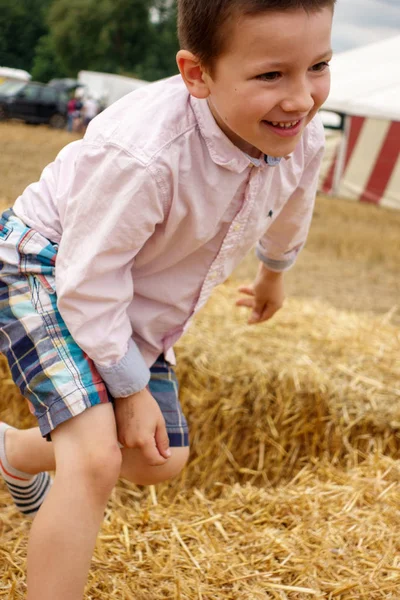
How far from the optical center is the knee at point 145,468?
164 cm

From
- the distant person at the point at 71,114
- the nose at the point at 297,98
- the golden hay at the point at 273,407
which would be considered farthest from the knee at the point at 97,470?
the distant person at the point at 71,114

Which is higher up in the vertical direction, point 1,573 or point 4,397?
point 1,573

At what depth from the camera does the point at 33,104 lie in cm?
1866

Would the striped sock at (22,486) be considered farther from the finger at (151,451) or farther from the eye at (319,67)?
the eye at (319,67)

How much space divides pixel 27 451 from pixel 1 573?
11.0 inches

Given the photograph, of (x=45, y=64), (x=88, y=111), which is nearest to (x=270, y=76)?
(x=88, y=111)

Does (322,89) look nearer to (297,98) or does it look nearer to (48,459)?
(297,98)

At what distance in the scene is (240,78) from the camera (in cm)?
126

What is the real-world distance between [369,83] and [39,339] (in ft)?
31.8

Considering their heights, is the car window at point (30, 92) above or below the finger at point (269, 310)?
below

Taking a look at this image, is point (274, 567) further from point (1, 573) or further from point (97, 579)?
point (1, 573)

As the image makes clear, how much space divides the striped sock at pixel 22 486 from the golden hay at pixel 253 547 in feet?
0.29

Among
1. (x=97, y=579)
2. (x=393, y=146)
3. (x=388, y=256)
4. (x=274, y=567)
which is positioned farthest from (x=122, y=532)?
(x=393, y=146)

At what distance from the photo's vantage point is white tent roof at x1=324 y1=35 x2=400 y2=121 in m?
9.62
